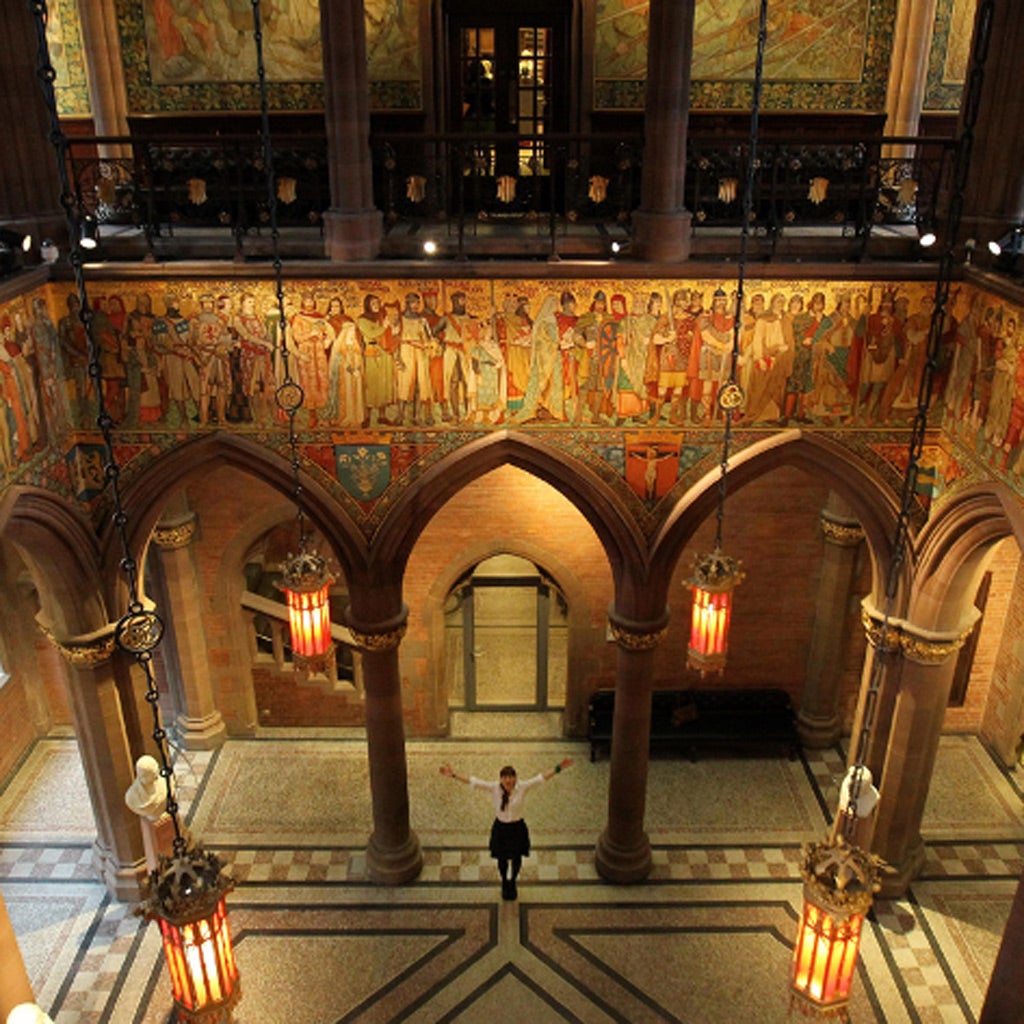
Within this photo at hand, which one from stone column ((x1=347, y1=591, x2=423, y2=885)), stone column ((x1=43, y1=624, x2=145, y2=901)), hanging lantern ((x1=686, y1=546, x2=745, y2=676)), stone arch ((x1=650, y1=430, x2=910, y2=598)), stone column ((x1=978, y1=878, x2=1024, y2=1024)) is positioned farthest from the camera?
stone column ((x1=347, y1=591, x2=423, y2=885))

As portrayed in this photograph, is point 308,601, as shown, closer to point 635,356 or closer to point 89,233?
point 635,356

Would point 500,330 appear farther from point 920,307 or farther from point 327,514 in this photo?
point 920,307

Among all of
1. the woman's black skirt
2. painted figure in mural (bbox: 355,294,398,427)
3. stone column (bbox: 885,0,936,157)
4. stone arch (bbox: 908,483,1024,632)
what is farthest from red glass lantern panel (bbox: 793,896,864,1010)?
stone column (bbox: 885,0,936,157)

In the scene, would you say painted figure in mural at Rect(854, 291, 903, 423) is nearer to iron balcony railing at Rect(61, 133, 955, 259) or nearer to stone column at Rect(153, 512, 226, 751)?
iron balcony railing at Rect(61, 133, 955, 259)

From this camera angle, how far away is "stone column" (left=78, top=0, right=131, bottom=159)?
1284 cm

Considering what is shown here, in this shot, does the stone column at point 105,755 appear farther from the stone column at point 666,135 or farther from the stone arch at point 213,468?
the stone column at point 666,135

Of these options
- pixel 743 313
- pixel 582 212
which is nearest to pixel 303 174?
pixel 582 212

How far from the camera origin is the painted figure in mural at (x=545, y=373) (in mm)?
9656

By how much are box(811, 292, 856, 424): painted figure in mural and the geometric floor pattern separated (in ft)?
16.8

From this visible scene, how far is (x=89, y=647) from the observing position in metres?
10.3

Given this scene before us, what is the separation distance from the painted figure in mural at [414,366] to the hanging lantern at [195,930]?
4.98 m

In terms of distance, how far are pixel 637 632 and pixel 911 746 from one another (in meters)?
2.92

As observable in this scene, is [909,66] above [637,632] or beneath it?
above

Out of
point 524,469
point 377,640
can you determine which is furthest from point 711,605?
point 377,640
